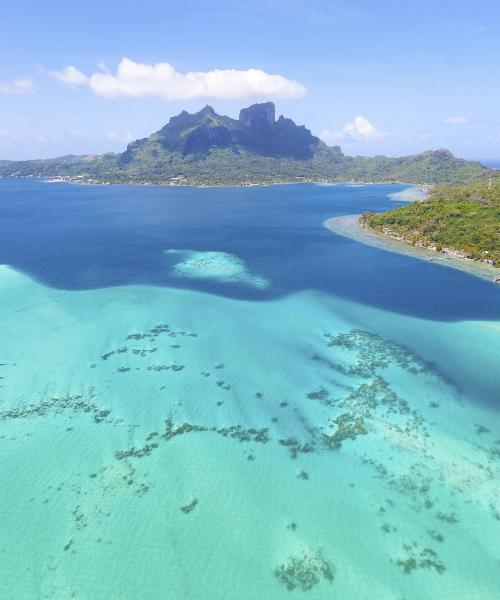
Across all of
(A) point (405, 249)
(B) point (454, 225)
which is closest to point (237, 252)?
(A) point (405, 249)

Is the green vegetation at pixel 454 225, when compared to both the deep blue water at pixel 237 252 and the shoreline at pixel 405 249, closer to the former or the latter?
the shoreline at pixel 405 249

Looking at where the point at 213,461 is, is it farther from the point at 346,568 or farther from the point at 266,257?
the point at 266,257

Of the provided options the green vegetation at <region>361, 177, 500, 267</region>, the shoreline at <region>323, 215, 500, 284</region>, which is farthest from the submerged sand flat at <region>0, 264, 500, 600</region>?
the green vegetation at <region>361, 177, 500, 267</region>

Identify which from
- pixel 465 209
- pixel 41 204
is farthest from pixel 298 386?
pixel 41 204

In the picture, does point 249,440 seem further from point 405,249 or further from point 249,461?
point 405,249

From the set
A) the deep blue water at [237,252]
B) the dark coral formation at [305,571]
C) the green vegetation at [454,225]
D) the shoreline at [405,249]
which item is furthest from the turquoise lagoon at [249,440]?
the green vegetation at [454,225]

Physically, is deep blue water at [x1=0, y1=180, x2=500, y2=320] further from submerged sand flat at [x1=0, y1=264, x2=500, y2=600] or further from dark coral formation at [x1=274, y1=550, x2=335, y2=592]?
dark coral formation at [x1=274, y1=550, x2=335, y2=592]
